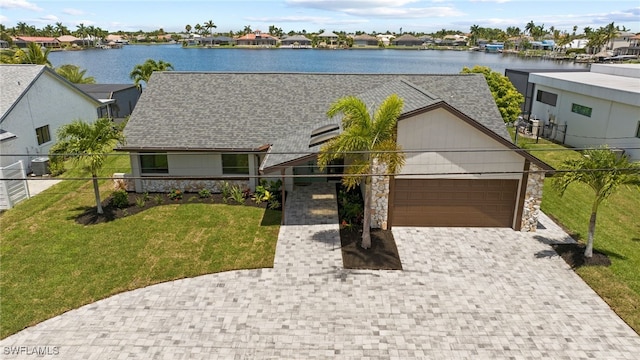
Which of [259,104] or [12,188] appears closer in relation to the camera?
[12,188]

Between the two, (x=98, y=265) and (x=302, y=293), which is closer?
(x=302, y=293)

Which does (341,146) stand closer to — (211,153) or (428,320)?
(428,320)

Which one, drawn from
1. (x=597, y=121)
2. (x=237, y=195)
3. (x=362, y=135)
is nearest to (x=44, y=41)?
(x=237, y=195)

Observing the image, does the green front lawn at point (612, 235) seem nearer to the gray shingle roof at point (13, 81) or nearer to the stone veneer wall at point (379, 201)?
the stone veneer wall at point (379, 201)

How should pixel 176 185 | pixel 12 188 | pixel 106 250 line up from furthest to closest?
pixel 176 185, pixel 12 188, pixel 106 250

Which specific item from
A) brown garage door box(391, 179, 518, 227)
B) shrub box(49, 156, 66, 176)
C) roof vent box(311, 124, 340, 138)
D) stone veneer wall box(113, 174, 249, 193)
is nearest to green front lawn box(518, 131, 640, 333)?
brown garage door box(391, 179, 518, 227)

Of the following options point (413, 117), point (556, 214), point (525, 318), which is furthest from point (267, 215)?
point (556, 214)
